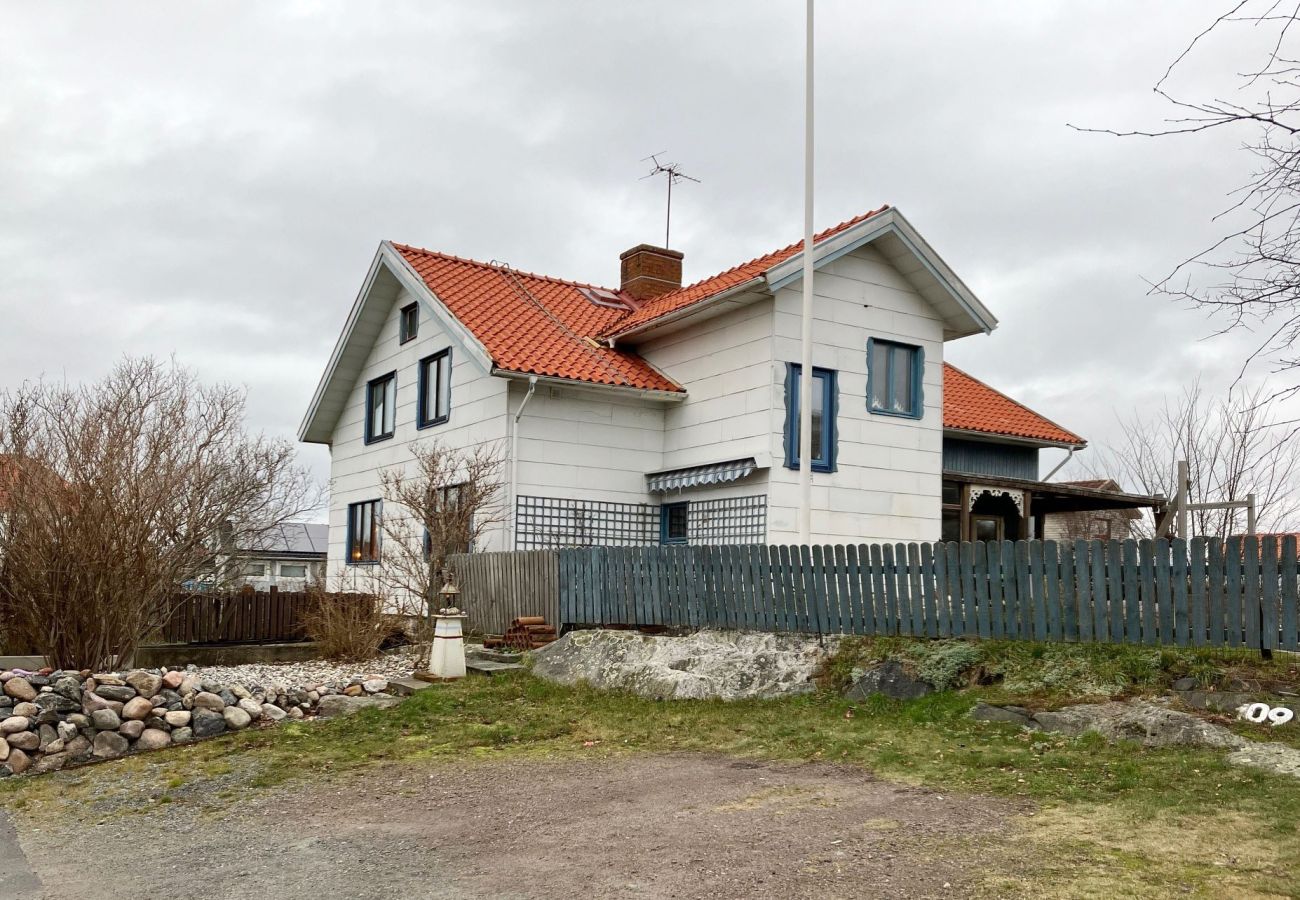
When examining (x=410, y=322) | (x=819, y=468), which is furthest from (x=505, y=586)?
(x=410, y=322)

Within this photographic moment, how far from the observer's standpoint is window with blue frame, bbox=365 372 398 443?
76.1ft

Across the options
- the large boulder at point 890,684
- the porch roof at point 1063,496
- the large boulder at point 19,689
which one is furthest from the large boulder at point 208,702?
the porch roof at point 1063,496

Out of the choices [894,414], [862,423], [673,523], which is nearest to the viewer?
[862,423]

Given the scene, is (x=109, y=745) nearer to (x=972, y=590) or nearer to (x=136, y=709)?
(x=136, y=709)

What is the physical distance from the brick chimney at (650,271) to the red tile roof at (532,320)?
1.33 metres

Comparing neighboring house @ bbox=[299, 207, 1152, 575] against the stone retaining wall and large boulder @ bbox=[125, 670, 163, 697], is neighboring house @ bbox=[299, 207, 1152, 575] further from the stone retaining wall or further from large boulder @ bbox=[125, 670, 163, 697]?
large boulder @ bbox=[125, 670, 163, 697]

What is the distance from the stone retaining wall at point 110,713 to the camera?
10.6 metres

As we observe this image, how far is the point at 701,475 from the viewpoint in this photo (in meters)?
18.5

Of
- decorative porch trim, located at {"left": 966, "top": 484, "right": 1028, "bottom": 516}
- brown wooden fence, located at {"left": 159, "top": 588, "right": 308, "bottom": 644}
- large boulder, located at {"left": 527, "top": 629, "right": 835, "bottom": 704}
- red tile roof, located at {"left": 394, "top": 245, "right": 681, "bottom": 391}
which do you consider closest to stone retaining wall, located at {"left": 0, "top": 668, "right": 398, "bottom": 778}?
large boulder, located at {"left": 527, "top": 629, "right": 835, "bottom": 704}

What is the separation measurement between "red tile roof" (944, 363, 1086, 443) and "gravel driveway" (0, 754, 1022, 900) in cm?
1564

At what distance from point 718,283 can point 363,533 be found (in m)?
9.86

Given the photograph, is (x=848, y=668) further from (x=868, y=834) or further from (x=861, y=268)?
(x=861, y=268)

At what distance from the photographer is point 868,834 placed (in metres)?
6.68

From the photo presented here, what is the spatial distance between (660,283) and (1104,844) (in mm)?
18898
